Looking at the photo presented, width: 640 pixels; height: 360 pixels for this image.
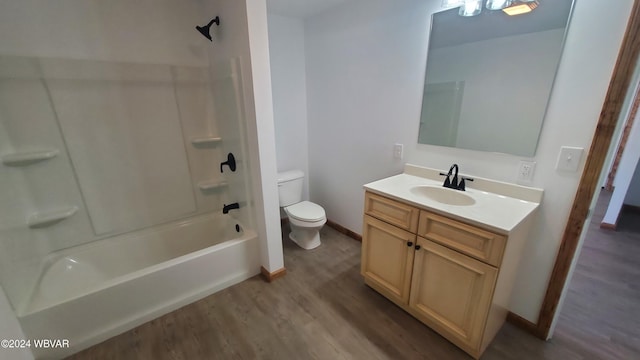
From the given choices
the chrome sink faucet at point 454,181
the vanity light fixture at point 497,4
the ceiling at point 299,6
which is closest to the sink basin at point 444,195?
the chrome sink faucet at point 454,181

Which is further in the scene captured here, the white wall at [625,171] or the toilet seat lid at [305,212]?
the white wall at [625,171]

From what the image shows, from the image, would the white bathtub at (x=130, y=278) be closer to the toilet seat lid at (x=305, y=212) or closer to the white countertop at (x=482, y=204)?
the toilet seat lid at (x=305, y=212)

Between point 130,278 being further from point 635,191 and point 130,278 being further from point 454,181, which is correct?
point 635,191

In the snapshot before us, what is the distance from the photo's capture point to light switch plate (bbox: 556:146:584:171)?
4.14ft

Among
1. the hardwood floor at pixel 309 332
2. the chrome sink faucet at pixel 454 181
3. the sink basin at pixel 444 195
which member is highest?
the chrome sink faucet at pixel 454 181

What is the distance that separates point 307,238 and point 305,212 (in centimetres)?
28

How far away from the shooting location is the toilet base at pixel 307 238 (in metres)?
2.45

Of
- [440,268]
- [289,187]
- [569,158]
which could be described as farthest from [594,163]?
[289,187]

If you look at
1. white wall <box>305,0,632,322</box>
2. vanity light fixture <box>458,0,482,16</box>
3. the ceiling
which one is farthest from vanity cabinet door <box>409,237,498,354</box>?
the ceiling

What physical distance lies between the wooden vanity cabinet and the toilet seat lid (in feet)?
2.22

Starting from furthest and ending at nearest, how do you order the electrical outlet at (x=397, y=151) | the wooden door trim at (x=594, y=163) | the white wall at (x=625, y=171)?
the white wall at (x=625, y=171) < the electrical outlet at (x=397, y=151) < the wooden door trim at (x=594, y=163)

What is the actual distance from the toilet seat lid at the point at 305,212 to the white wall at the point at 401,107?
0.39 m

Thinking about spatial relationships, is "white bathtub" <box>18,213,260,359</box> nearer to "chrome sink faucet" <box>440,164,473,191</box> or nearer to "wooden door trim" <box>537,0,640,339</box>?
"chrome sink faucet" <box>440,164,473,191</box>

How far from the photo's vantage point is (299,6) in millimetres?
2248
